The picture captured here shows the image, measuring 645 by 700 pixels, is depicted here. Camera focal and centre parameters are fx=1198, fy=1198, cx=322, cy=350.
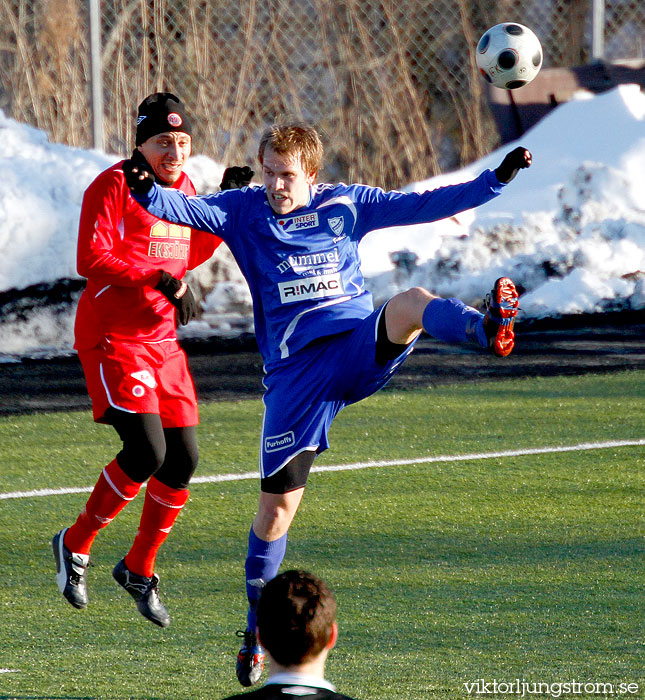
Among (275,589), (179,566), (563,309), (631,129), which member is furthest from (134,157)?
(631,129)

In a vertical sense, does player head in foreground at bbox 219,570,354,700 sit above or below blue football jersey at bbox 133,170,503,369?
below

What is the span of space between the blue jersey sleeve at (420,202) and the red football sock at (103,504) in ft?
4.42

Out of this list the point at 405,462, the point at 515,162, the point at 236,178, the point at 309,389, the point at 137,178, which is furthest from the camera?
the point at 405,462

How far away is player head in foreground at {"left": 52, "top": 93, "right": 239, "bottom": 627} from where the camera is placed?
15.3 feet

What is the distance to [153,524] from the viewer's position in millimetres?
4832

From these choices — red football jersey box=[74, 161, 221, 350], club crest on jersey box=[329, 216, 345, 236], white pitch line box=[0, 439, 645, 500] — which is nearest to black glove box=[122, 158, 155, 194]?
red football jersey box=[74, 161, 221, 350]

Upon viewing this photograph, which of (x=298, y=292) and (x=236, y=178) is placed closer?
(x=298, y=292)

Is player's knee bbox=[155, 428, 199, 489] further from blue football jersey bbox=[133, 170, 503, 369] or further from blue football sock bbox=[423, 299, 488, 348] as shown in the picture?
blue football sock bbox=[423, 299, 488, 348]

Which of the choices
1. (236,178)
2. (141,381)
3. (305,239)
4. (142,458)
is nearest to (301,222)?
(305,239)

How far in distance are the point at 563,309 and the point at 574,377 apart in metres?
1.91

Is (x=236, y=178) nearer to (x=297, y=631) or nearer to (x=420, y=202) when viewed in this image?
(x=420, y=202)

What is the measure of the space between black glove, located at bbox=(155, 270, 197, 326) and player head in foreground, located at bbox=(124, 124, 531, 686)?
31 centimetres

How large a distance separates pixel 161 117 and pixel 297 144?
757 mm

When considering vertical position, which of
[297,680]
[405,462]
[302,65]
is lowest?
[405,462]
